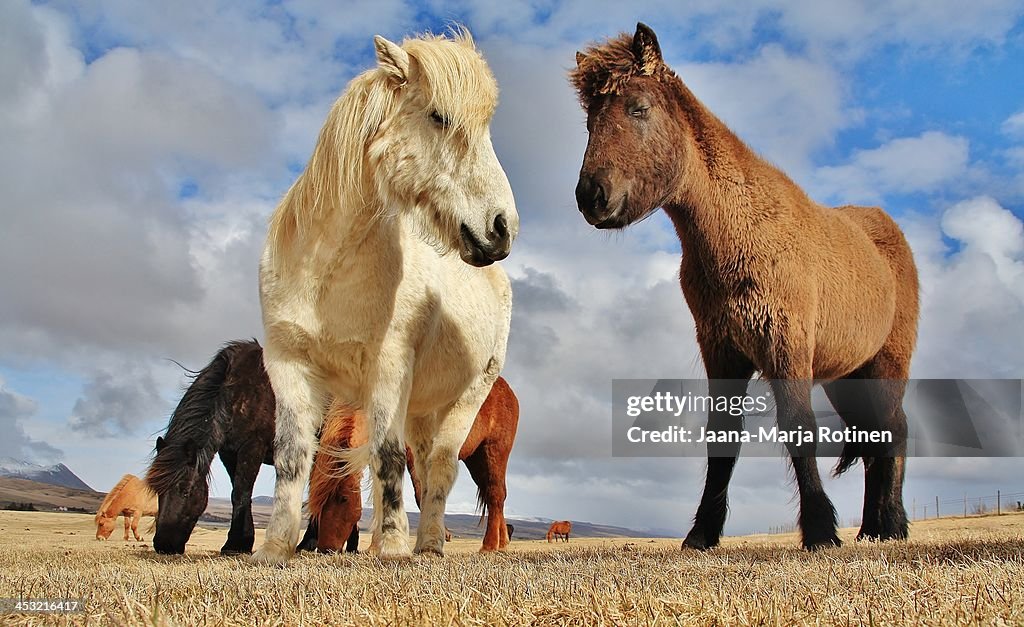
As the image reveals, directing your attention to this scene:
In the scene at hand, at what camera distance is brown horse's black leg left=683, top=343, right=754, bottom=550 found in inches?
204

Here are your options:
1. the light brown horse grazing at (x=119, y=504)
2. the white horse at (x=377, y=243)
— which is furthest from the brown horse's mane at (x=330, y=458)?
the light brown horse grazing at (x=119, y=504)

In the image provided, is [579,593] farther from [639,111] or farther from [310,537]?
[310,537]

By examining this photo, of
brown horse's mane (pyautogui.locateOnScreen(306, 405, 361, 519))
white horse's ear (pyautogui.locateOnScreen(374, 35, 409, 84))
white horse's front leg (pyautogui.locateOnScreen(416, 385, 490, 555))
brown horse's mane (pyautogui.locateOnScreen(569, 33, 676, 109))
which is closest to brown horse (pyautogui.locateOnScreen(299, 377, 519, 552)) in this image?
brown horse's mane (pyautogui.locateOnScreen(306, 405, 361, 519))

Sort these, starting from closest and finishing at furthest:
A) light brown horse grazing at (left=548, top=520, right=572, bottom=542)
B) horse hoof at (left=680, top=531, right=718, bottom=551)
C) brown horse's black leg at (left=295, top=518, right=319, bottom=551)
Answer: horse hoof at (left=680, top=531, right=718, bottom=551) < brown horse's black leg at (left=295, top=518, right=319, bottom=551) < light brown horse grazing at (left=548, top=520, right=572, bottom=542)

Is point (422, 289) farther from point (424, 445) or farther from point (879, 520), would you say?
point (879, 520)

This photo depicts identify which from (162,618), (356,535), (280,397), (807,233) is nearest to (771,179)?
(807,233)

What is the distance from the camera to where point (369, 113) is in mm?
4789

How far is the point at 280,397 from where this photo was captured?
189 inches

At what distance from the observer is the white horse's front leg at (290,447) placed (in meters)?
4.62

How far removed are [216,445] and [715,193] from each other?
4471mm

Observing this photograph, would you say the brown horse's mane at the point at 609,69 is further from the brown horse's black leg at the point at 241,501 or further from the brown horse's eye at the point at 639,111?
the brown horse's black leg at the point at 241,501

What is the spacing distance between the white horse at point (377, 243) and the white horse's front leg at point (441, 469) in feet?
2.12

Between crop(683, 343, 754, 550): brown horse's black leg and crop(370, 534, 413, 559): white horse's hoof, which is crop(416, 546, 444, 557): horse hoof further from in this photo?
crop(683, 343, 754, 550): brown horse's black leg

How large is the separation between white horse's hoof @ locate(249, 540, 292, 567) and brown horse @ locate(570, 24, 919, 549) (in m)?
2.52
